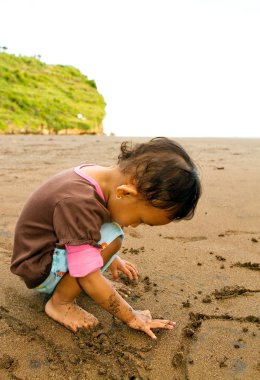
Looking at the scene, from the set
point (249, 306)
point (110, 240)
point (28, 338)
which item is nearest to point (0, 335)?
point (28, 338)

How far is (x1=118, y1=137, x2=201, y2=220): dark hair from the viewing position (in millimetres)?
1527

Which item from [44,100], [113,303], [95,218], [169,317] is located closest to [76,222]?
[95,218]

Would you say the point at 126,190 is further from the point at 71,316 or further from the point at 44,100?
the point at 44,100

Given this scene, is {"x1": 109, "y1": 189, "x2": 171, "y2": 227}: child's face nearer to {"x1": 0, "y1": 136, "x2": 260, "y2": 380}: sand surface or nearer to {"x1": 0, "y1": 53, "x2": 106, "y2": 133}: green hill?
{"x1": 0, "y1": 136, "x2": 260, "y2": 380}: sand surface

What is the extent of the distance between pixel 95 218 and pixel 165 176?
310 millimetres

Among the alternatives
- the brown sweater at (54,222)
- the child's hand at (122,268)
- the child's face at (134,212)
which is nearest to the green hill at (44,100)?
the child's hand at (122,268)

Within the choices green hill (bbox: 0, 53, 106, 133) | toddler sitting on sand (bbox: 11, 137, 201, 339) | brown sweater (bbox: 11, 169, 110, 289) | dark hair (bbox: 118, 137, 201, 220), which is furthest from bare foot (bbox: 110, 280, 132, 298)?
green hill (bbox: 0, 53, 106, 133)

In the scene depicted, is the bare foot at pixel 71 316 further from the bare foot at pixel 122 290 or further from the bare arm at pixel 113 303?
the bare foot at pixel 122 290

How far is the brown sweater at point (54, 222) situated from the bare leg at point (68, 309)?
91 millimetres

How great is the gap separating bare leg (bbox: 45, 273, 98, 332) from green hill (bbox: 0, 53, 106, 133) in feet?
68.2

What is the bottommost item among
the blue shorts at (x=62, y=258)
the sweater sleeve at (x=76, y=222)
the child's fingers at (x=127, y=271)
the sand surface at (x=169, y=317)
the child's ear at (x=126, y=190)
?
the sand surface at (x=169, y=317)

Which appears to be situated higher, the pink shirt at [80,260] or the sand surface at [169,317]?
the pink shirt at [80,260]

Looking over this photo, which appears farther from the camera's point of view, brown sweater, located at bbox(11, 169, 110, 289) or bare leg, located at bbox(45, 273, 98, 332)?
bare leg, located at bbox(45, 273, 98, 332)

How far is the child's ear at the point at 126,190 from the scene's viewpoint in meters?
1.57
